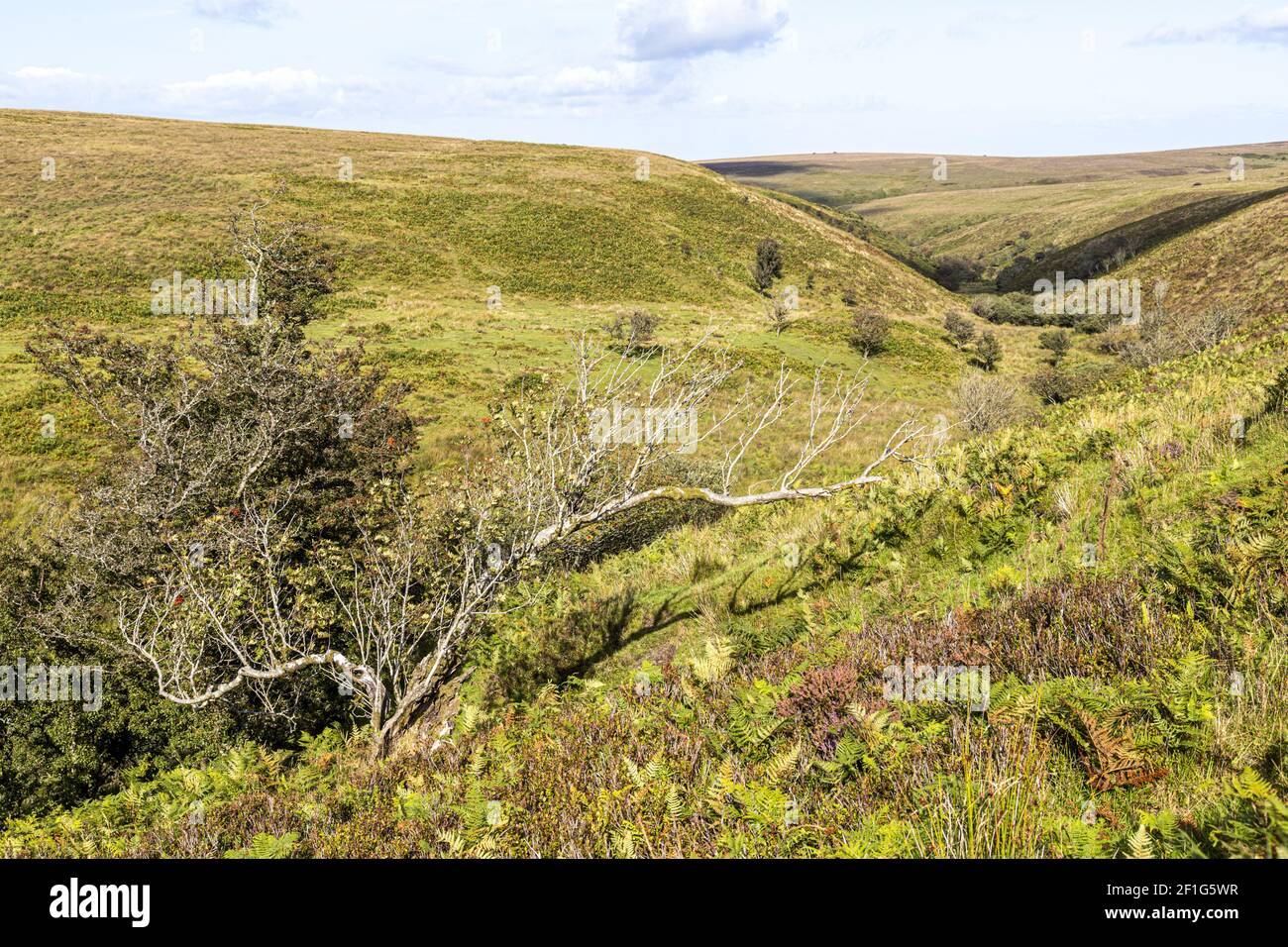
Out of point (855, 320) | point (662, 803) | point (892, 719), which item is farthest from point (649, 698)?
point (855, 320)

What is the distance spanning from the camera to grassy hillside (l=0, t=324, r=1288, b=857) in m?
2.23

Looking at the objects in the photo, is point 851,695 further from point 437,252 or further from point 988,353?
point 437,252

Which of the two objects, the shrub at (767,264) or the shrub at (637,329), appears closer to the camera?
the shrub at (637,329)

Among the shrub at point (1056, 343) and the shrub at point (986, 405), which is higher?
the shrub at point (1056, 343)

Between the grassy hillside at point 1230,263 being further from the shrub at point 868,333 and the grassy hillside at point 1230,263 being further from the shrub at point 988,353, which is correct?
the shrub at point 868,333

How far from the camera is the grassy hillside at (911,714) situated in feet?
7.32

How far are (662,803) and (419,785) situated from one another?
5.45 feet

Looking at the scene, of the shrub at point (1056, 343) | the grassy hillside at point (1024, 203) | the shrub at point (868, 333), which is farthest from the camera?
the grassy hillside at point (1024, 203)

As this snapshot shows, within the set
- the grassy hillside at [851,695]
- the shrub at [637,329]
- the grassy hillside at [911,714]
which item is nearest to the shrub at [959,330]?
the shrub at [637,329]

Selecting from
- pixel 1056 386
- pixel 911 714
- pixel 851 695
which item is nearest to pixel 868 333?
pixel 1056 386
